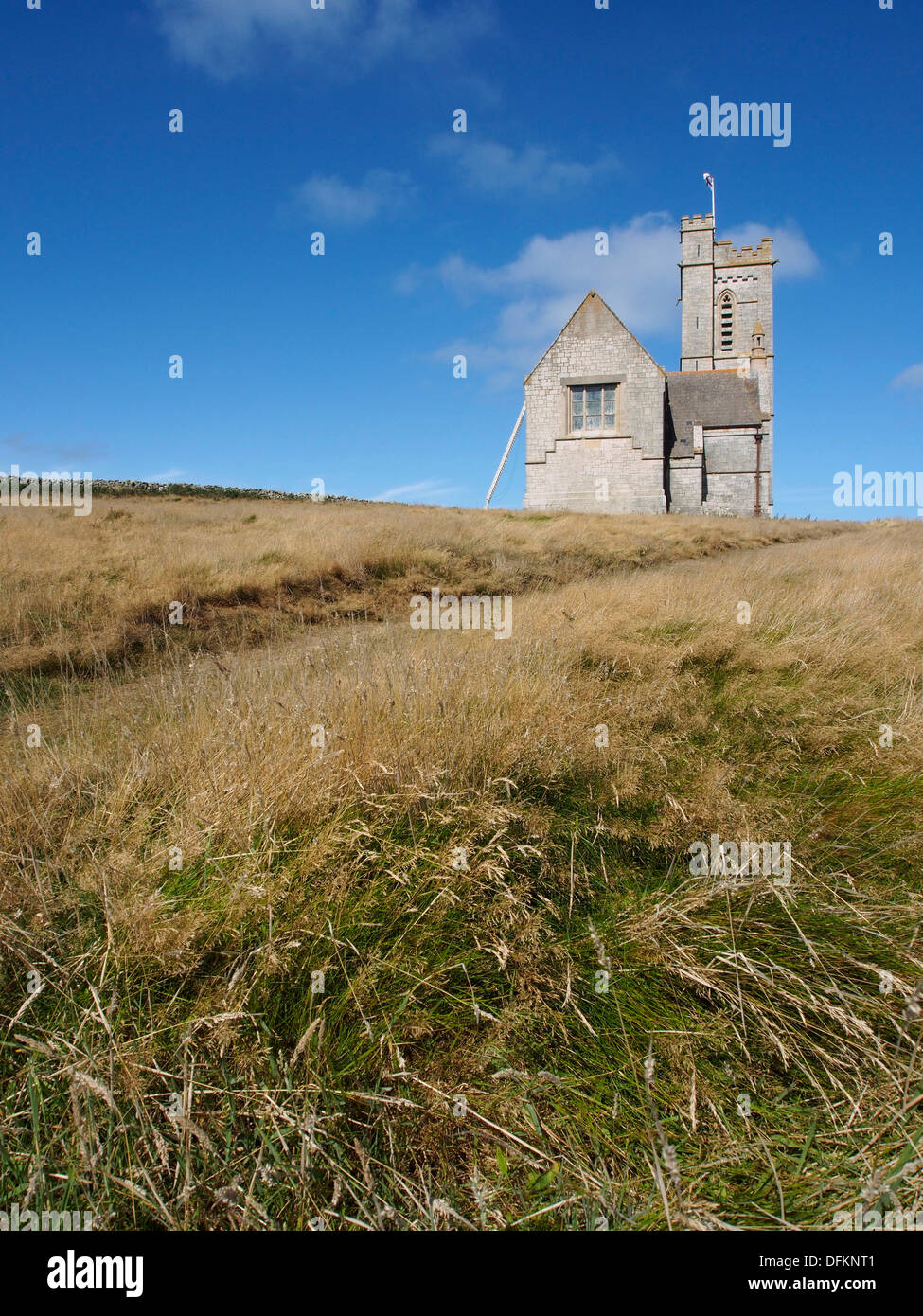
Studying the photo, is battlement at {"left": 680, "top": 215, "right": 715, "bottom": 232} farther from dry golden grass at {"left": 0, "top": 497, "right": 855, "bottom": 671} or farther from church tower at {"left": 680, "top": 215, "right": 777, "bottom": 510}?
dry golden grass at {"left": 0, "top": 497, "right": 855, "bottom": 671}

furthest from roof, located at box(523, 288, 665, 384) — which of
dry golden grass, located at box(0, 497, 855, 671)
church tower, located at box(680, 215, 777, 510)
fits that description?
church tower, located at box(680, 215, 777, 510)

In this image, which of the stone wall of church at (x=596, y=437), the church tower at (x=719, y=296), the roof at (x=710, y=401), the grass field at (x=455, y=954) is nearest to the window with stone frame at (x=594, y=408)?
the stone wall of church at (x=596, y=437)

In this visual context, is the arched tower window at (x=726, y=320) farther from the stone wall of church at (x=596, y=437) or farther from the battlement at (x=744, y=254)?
the stone wall of church at (x=596, y=437)

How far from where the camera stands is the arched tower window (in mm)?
47562

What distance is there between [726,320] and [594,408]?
27.9 m

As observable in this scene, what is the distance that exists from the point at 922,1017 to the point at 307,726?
9.05ft

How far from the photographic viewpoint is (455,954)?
232 centimetres

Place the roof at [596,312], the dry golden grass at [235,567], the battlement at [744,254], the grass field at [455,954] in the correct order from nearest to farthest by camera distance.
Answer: the grass field at [455,954]
the dry golden grass at [235,567]
the roof at [596,312]
the battlement at [744,254]

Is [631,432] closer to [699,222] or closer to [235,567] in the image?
[235,567]

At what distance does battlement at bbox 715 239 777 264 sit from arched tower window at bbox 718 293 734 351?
2.44 metres

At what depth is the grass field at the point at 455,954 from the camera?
167 cm

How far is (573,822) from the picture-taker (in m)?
3.06

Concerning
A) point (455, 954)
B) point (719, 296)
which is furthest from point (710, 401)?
point (455, 954)

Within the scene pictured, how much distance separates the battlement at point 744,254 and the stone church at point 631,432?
53.4 ft
